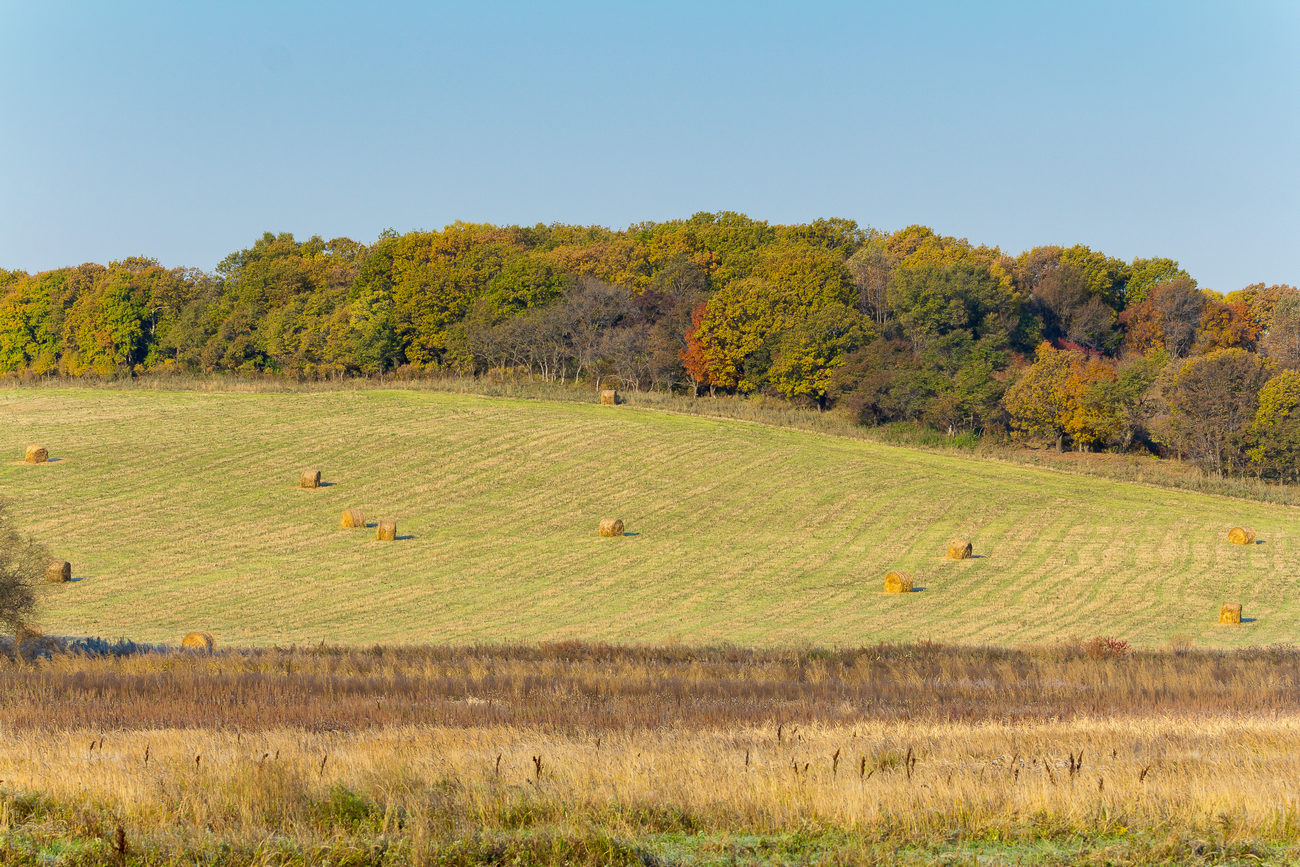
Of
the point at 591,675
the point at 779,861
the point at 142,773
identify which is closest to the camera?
the point at 779,861

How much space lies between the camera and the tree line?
82938 millimetres

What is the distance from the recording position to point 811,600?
36125 mm

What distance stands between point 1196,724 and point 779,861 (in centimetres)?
876

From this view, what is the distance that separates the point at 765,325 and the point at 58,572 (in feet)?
211

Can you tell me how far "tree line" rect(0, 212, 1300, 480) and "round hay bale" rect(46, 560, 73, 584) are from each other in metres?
58.9

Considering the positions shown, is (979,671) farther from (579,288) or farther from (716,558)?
(579,288)

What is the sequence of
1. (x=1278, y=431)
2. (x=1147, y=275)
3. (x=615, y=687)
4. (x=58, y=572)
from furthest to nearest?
(x=1147, y=275) → (x=1278, y=431) → (x=58, y=572) → (x=615, y=687)

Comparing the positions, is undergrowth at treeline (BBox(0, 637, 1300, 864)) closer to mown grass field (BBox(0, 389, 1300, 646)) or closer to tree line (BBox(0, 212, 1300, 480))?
mown grass field (BBox(0, 389, 1300, 646))

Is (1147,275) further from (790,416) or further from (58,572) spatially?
(58,572)

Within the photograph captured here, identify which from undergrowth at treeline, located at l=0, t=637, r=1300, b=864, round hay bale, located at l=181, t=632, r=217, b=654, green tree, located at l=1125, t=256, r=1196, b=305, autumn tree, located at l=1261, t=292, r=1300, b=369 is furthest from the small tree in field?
green tree, located at l=1125, t=256, r=1196, b=305

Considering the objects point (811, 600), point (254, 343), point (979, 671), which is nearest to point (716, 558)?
point (811, 600)

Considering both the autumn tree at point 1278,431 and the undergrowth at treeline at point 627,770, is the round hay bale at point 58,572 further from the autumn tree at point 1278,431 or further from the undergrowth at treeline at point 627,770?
the autumn tree at point 1278,431

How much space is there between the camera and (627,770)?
9.84 m

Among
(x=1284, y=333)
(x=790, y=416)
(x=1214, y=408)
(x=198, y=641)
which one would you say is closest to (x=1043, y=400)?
(x=1214, y=408)
